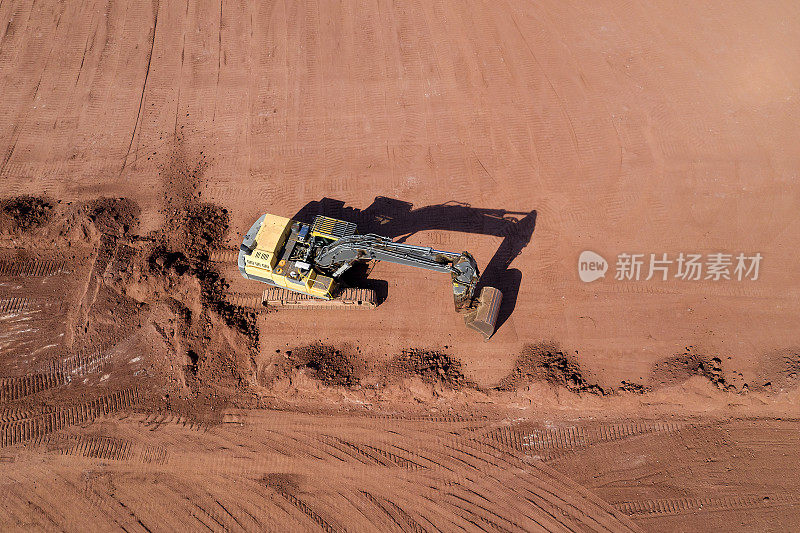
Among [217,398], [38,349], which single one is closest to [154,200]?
[38,349]

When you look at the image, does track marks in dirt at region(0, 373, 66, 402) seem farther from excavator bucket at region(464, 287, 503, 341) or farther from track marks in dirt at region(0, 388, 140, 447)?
excavator bucket at region(464, 287, 503, 341)

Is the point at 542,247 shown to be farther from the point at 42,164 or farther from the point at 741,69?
the point at 42,164

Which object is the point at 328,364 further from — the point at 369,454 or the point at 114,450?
the point at 114,450

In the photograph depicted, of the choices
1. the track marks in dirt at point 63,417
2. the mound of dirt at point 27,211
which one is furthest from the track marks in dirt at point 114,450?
the mound of dirt at point 27,211

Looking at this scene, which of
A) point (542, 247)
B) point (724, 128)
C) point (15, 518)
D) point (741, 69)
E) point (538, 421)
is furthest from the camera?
point (741, 69)

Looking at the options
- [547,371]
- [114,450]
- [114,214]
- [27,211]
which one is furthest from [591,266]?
[27,211]
